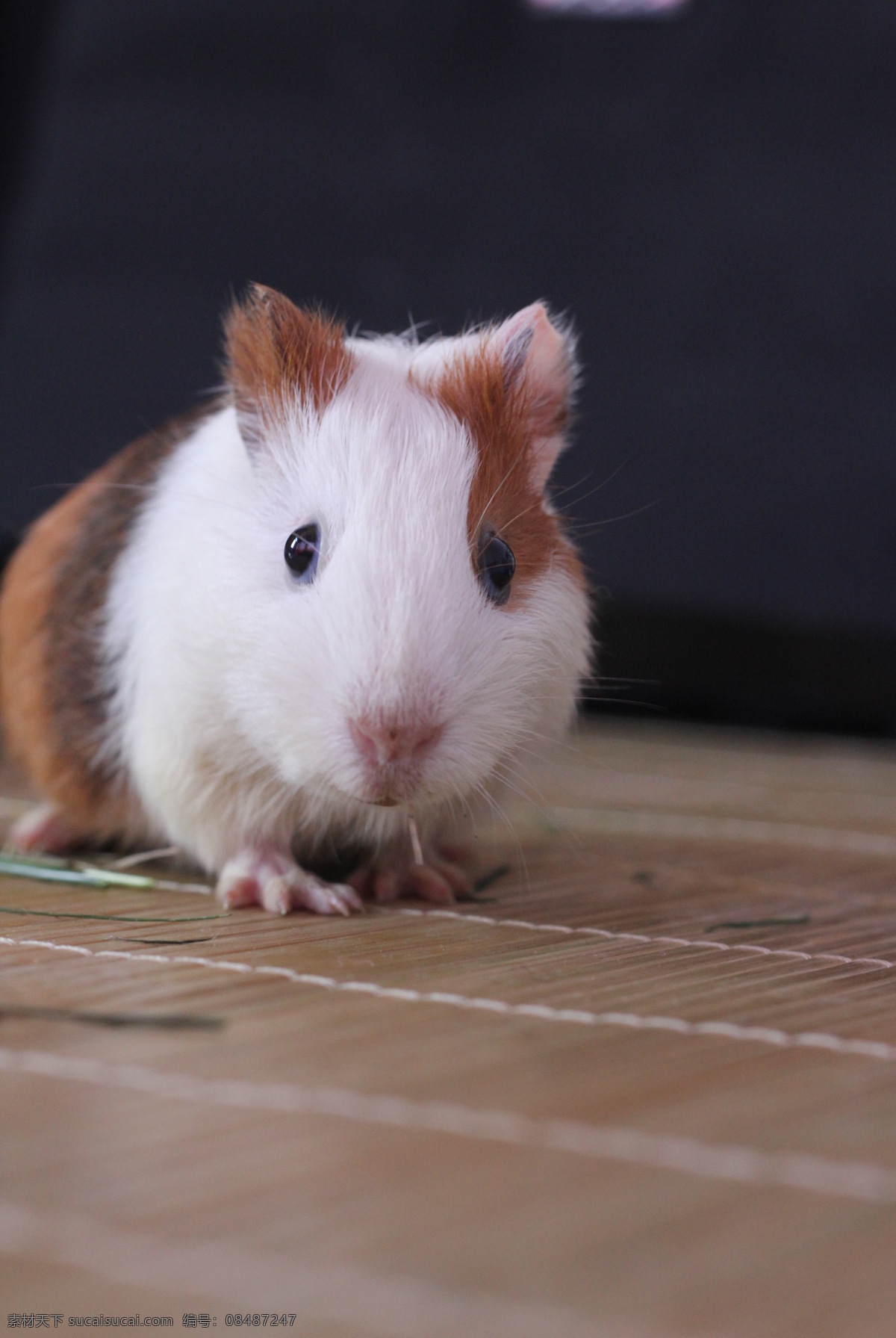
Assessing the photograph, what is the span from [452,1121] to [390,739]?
51 centimetres

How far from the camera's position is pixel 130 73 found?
4.41 metres

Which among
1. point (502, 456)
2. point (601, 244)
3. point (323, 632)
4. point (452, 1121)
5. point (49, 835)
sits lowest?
point (49, 835)

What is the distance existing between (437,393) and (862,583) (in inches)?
111

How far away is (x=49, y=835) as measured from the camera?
214 centimetres

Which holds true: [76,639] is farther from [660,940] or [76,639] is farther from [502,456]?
[660,940]

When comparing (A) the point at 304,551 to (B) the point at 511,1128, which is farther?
(A) the point at 304,551

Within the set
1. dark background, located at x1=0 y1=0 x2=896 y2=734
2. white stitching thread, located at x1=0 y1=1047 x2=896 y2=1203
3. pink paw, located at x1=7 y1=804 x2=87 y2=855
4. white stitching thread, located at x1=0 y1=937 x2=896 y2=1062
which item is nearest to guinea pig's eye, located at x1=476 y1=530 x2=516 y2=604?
white stitching thread, located at x1=0 y1=937 x2=896 y2=1062

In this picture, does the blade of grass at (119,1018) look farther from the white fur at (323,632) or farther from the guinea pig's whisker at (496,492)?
the guinea pig's whisker at (496,492)

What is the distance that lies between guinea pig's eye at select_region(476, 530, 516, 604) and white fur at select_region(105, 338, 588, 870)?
0.10ft

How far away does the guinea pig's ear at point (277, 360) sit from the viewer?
167cm

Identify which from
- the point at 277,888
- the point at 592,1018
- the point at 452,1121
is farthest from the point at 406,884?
the point at 452,1121

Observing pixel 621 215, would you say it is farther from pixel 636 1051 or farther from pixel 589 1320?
pixel 589 1320

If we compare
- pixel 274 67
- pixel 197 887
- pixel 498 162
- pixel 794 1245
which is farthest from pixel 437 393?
pixel 274 67

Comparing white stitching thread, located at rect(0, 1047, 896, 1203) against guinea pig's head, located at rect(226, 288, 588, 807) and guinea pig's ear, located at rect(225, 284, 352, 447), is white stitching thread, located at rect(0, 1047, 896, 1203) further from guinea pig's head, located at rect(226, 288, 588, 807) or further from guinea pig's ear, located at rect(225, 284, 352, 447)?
guinea pig's ear, located at rect(225, 284, 352, 447)
